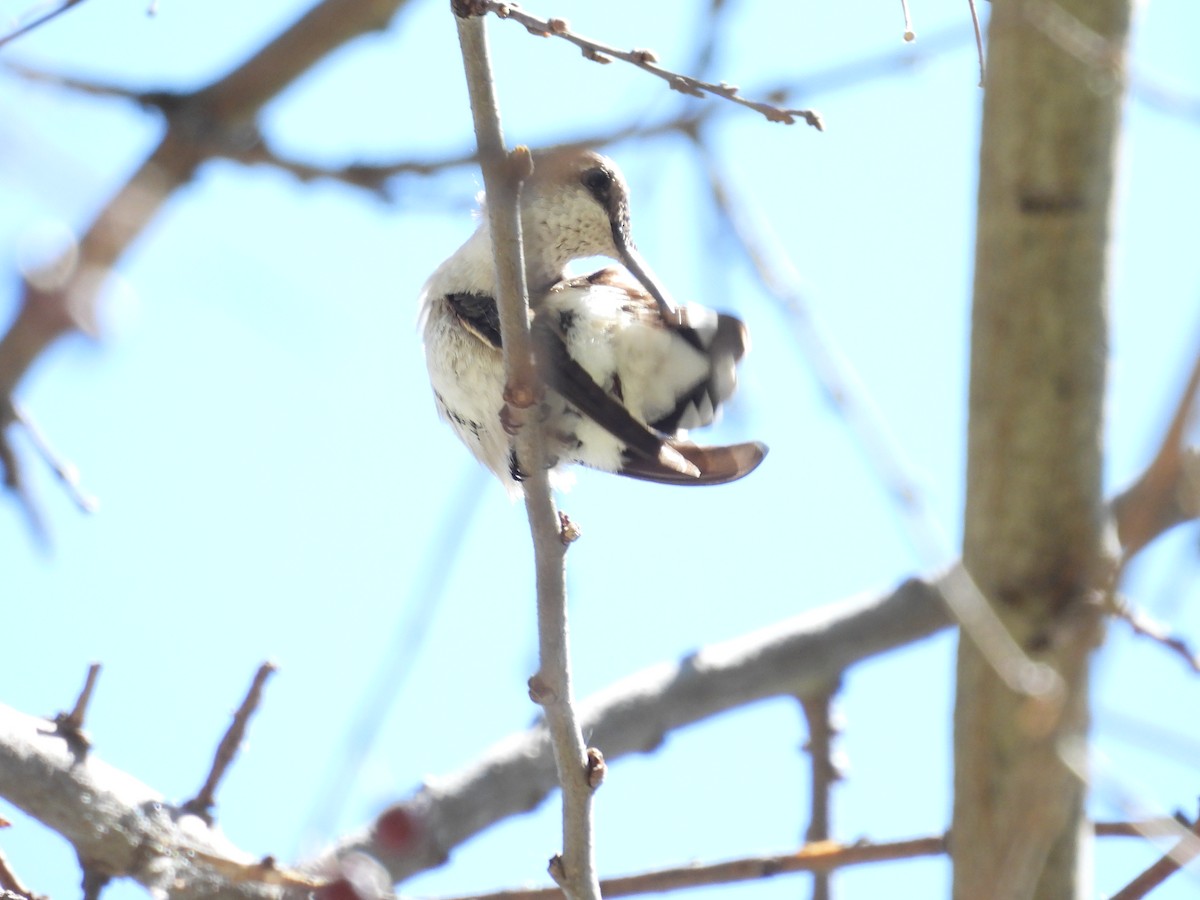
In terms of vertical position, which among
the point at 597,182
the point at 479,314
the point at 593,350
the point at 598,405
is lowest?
the point at 598,405

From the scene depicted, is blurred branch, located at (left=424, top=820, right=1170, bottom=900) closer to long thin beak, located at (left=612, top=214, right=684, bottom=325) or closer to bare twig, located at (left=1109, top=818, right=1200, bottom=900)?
bare twig, located at (left=1109, top=818, right=1200, bottom=900)

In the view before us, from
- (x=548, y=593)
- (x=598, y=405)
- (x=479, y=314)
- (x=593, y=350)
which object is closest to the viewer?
(x=548, y=593)

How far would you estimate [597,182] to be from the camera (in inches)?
133

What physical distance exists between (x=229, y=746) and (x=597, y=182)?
1.73 m

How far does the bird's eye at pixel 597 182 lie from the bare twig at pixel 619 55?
171 centimetres

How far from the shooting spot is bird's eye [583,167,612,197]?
3367 millimetres

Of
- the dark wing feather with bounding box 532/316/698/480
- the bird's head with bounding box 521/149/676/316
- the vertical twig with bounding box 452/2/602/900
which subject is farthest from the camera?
the bird's head with bounding box 521/149/676/316

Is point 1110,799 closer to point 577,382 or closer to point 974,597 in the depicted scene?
point 974,597

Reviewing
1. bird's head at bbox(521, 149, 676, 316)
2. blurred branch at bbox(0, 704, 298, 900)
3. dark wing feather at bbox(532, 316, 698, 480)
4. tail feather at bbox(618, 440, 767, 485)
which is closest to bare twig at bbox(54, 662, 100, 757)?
blurred branch at bbox(0, 704, 298, 900)

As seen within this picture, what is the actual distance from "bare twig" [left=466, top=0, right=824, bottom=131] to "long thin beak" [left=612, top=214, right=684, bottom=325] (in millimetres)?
1252

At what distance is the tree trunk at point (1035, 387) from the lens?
5.04ft

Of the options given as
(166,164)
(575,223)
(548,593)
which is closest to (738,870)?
(548,593)

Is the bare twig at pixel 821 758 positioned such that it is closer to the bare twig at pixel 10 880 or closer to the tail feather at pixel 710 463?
the tail feather at pixel 710 463

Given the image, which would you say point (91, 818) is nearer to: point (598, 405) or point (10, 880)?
point (10, 880)
